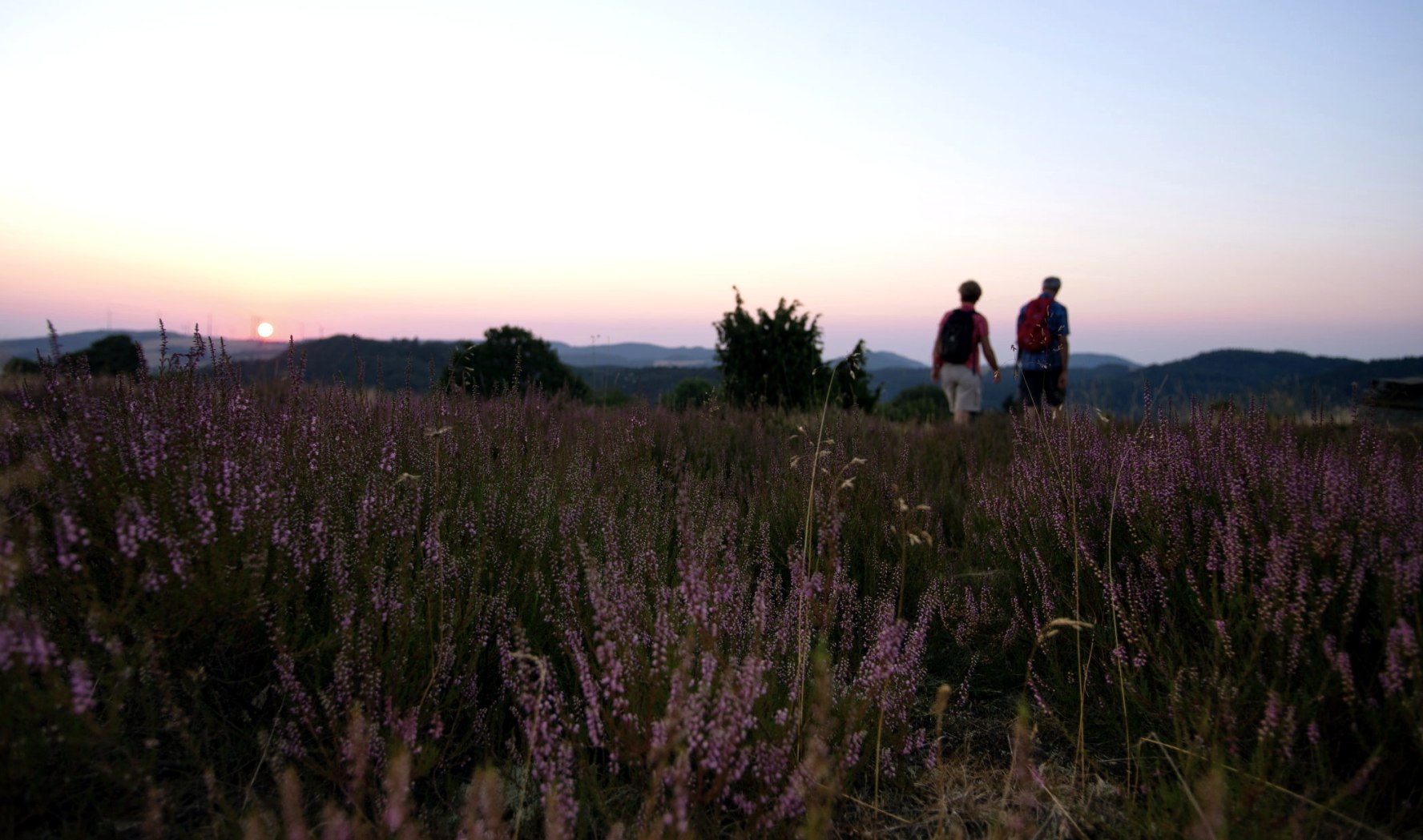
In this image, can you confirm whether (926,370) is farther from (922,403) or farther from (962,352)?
(962,352)

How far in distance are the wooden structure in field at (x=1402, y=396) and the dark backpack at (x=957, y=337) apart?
594 centimetres

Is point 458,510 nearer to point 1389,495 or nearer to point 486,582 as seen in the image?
point 486,582

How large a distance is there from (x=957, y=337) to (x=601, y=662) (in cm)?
831

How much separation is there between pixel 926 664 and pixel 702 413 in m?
4.32

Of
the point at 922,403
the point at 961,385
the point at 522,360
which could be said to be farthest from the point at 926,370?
the point at 961,385

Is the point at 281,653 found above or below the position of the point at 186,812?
above

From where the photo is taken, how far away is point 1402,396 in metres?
10.4

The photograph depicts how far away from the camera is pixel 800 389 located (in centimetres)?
1090

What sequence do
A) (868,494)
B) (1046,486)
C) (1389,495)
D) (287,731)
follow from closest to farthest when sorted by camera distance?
(287,731), (1389,495), (1046,486), (868,494)

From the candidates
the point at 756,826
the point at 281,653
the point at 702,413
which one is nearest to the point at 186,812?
the point at 281,653

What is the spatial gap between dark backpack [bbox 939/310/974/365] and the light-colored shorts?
11 cm

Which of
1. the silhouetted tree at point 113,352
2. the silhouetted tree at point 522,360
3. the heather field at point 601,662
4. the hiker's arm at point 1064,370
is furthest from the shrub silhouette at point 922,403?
the silhouetted tree at point 113,352

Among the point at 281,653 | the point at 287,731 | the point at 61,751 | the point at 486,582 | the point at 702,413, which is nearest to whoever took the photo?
the point at 61,751

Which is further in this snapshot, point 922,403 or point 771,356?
point 922,403
